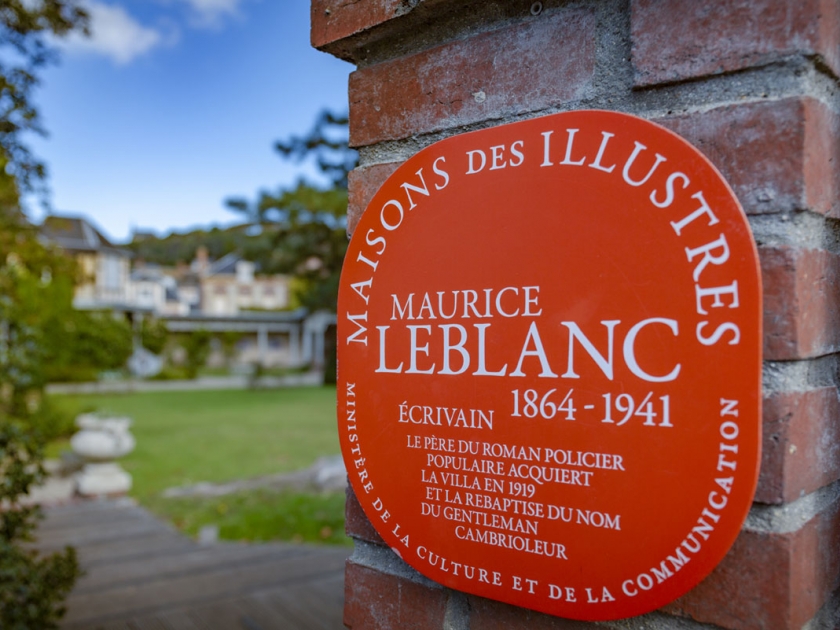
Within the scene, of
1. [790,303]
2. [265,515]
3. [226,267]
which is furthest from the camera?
[226,267]

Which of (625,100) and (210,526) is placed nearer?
(625,100)

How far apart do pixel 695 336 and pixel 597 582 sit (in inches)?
10.6

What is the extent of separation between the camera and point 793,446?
593 millimetres

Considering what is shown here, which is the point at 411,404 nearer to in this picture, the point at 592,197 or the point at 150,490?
the point at 592,197

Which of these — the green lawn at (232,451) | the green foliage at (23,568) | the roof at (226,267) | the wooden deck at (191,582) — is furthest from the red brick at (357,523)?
the roof at (226,267)

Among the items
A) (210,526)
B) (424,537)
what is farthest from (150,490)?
(424,537)

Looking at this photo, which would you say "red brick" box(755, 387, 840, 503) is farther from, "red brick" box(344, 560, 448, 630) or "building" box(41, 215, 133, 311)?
"building" box(41, 215, 133, 311)

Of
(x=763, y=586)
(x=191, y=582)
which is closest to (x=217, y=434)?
(x=191, y=582)

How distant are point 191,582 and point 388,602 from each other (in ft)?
11.3

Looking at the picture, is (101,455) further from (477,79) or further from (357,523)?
(477,79)

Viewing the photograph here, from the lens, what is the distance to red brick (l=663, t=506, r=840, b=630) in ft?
1.90

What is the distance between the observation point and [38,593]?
93.0 inches

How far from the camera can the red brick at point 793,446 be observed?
0.59m

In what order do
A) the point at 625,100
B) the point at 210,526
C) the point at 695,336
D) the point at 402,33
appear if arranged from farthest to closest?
the point at 210,526
the point at 402,33
the point at 625,100
the point at 695,336
